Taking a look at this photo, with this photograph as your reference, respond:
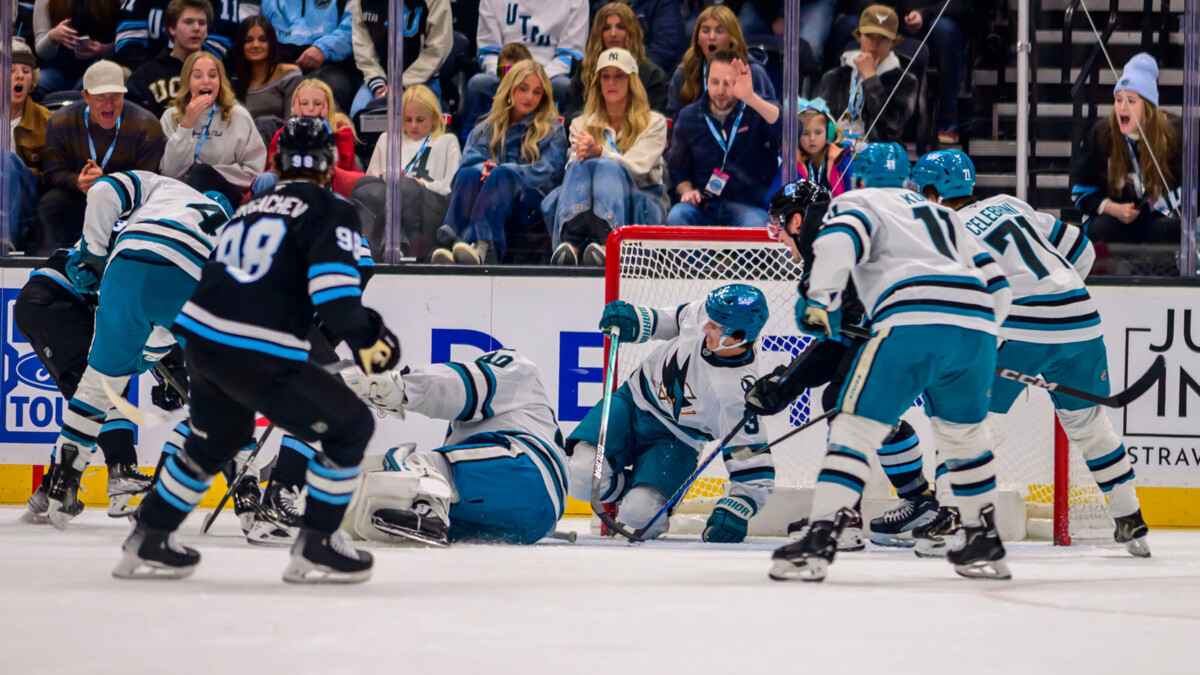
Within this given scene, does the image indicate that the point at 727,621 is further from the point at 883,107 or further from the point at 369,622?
the point at 883,107

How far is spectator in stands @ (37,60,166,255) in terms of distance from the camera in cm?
545

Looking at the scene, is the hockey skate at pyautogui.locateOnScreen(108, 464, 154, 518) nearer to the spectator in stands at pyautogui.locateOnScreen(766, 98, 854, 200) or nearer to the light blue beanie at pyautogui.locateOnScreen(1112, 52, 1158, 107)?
the spectator in stands at pyautogui.locateOnScreen(766, 98, 854, 200)

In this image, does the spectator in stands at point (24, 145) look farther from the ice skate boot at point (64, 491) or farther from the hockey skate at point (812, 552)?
the hockey skate at point (812, 552)

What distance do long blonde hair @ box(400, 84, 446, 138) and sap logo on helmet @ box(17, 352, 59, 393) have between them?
5.97 feet

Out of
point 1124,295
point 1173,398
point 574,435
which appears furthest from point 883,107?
point 574,435

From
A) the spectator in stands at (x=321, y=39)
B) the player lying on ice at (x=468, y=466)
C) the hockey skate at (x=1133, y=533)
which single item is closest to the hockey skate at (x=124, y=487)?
the player lying on ice at (x=468, y=466)

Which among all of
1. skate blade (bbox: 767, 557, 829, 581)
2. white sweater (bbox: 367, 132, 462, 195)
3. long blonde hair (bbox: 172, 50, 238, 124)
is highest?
long blonde hair (bbox: 172, 50, 238, 124)

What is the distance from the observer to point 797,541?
3174 millimetres

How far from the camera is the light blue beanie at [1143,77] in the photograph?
5.29m

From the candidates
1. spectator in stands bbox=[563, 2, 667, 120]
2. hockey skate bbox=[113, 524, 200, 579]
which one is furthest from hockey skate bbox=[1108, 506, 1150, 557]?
hockey skate bbox=[113, 524, 200, 579]

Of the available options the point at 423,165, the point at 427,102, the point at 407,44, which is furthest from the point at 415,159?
the point at 407,44

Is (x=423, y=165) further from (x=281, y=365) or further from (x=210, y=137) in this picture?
(x=281, y=365)

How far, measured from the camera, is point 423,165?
5.48 meters

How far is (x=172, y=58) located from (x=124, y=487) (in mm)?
2081
